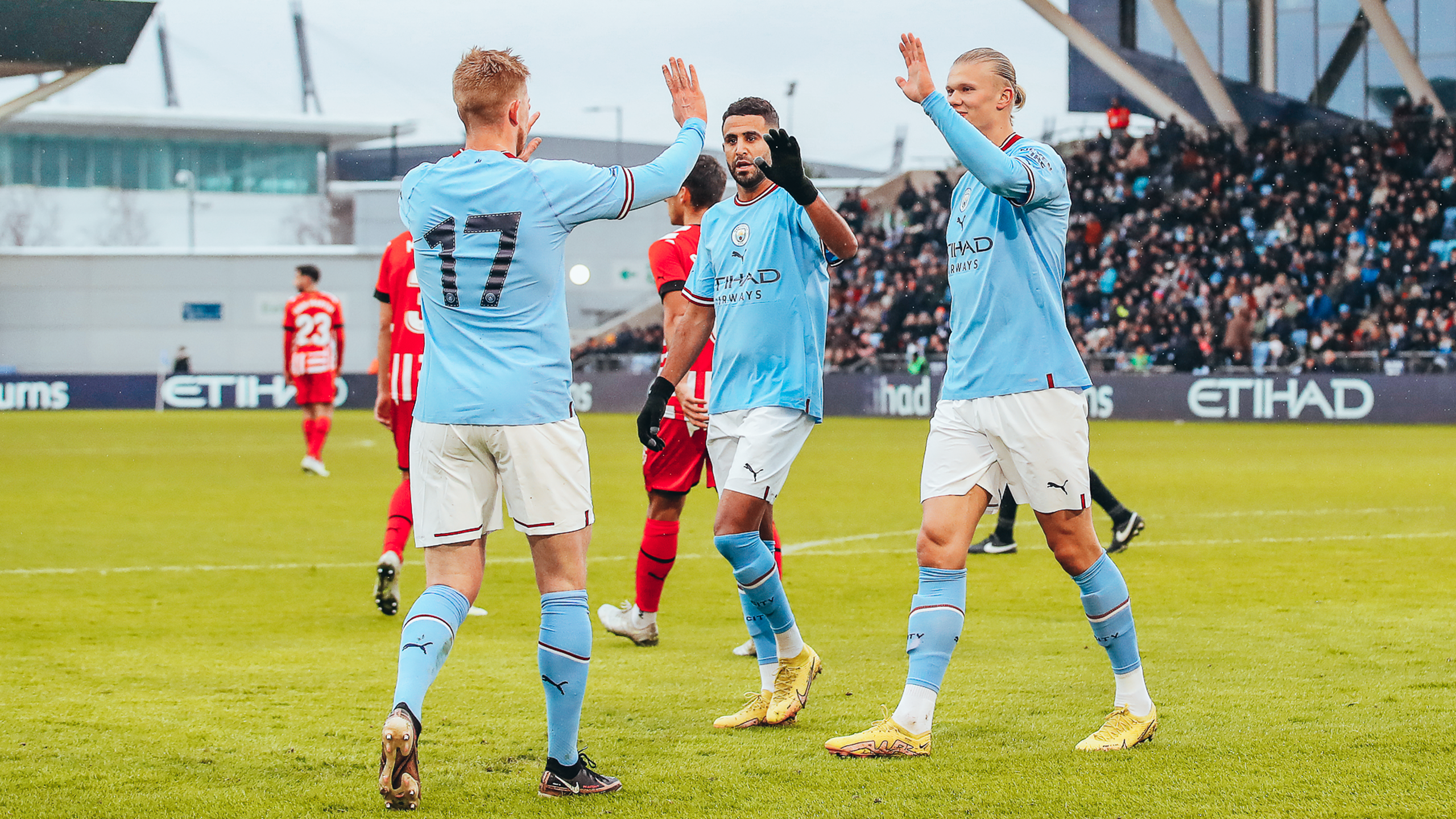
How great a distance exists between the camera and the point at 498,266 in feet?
12.7

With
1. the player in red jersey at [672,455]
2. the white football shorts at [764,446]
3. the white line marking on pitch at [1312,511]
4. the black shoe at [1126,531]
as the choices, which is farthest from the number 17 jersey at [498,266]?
the white line marking on pitch at [1312,511]

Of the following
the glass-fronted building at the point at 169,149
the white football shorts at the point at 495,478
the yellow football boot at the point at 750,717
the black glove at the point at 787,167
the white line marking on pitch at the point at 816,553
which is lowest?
the white line marking on pitch at the point at 816,553

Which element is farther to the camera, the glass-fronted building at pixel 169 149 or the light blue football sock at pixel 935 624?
the glass-fronted building at pixel 169 149

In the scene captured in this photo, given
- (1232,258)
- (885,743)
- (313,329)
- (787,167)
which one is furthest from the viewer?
(1232,258)

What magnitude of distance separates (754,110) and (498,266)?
4.87ft

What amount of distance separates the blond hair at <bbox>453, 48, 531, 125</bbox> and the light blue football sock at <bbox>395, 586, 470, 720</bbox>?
4.16 feet

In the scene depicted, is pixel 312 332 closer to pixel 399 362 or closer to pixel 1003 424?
pixel 399 362

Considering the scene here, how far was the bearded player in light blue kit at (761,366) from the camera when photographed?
4.82m

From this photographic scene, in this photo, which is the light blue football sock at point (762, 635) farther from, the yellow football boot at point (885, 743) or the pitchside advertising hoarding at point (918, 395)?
the pitchside advertising hoarding at point (918, 395)

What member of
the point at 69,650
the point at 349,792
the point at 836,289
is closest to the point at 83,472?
the point at 69,650

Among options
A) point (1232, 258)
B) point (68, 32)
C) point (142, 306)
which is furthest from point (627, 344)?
point (68, 32)

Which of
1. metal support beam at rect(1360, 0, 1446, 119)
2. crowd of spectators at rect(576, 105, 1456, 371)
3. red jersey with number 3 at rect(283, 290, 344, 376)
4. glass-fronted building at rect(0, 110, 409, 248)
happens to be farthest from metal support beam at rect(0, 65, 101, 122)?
glass-fronted building at rect(0, 110, 409, 248)

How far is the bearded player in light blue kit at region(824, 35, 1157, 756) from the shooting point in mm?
4285

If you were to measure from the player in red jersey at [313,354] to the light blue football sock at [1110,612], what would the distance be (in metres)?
12.2
